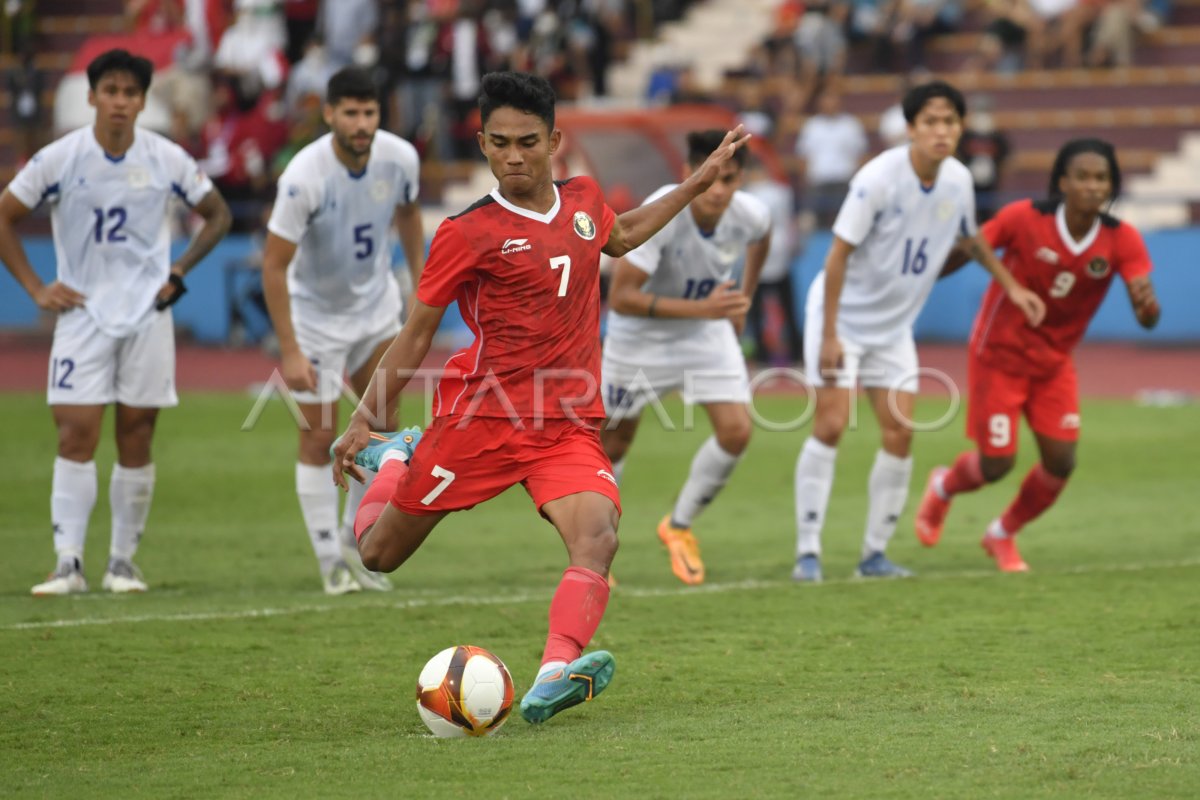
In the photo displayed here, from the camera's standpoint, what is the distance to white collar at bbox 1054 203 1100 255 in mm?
9367

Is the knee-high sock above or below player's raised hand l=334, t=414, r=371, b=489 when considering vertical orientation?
below

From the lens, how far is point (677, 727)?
5.95 m

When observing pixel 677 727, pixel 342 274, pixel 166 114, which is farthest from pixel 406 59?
pixel 677 727

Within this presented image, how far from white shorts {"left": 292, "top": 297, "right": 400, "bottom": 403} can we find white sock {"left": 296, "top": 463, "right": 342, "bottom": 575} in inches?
16.6

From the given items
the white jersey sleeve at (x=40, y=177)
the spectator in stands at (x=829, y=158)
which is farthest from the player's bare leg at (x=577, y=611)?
the spectator in stands at (x=829, y=158)

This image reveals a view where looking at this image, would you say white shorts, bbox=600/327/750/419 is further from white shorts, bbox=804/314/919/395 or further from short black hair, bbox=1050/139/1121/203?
short black hair, bbox=1050/139/1121/203

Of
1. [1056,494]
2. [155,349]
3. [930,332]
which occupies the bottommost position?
[930,332]

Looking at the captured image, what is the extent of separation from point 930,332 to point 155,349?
1431 centimetres

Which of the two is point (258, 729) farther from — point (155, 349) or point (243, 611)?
point (155, 349)

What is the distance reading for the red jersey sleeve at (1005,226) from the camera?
9.52m

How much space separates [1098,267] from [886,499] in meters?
1.60

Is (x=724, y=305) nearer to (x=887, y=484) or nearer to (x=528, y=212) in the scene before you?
(x=887, y=484)

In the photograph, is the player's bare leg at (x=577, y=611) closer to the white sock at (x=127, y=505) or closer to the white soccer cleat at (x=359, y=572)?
the white soccer cleat at (x=359, y=572)

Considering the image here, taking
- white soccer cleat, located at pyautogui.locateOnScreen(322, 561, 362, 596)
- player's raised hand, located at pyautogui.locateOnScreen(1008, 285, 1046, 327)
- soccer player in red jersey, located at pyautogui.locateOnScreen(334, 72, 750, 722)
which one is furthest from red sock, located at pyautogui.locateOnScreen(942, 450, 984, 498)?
soccer player in red jersey, located at pyautogui.locateOnScreen(334, 72, 750, 722)
